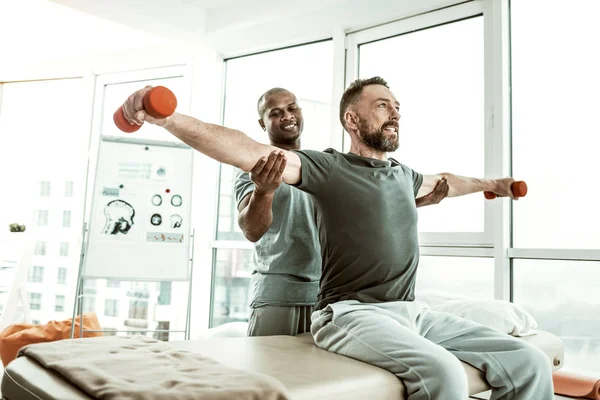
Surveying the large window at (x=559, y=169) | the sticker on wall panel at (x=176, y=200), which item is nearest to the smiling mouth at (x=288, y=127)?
the large window at (x=559, y=169)

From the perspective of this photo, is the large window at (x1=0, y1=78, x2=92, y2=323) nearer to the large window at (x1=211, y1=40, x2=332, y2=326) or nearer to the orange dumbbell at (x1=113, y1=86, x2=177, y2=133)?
the large window at (x1=211, y1=40, x2=332, y2=326)

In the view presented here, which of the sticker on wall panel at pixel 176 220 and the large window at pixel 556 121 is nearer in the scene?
the large window at pixel 556 121

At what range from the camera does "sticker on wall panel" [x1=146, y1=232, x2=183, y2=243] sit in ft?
10.8

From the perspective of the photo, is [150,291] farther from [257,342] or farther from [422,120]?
[257,342]

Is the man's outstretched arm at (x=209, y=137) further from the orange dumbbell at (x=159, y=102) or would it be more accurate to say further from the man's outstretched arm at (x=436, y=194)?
the man's outstretched arm at (x=436, y=194)

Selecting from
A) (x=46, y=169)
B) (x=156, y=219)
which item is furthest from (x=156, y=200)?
(x=46, y=169)

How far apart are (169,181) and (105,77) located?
1496 millimetres

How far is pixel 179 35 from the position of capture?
3.88 m

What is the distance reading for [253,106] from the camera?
3885 millimetres

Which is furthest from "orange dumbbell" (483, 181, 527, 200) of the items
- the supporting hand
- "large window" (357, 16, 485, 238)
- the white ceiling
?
the white ceiling

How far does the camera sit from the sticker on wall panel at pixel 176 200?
11.1 ft

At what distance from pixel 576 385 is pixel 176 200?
234 cm

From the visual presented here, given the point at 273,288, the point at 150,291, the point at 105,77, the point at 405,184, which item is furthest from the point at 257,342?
the point at 105,77

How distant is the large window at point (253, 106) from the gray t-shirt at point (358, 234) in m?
1.80
